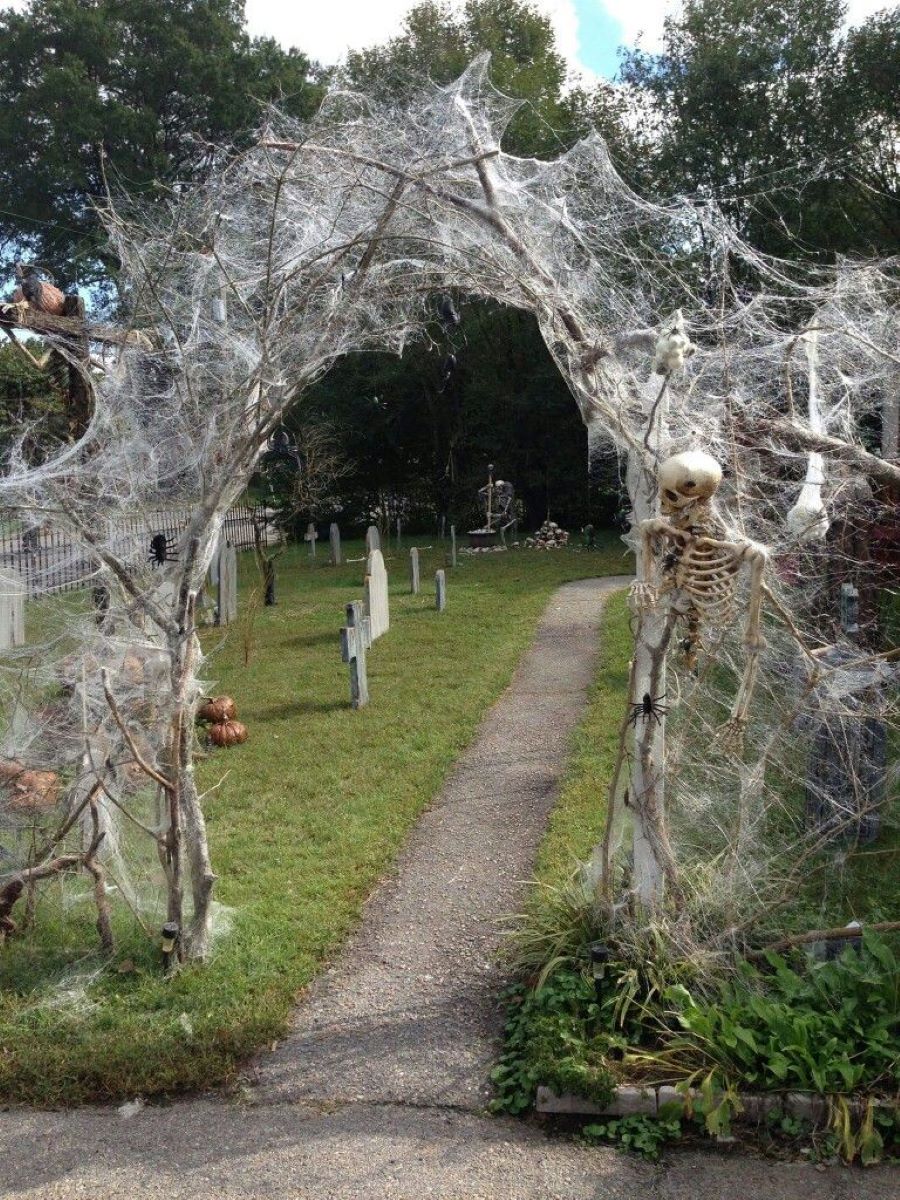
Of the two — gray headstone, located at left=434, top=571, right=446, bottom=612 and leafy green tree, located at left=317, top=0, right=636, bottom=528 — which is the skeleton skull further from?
leafy green tree, located at left=317, top=0, right=636, bottom=528

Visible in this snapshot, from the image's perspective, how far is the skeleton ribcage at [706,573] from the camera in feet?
15.3

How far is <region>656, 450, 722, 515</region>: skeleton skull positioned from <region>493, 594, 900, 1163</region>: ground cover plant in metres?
2.19

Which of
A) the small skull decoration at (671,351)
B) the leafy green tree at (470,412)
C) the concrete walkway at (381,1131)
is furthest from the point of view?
the leafy green tree at (470,412)

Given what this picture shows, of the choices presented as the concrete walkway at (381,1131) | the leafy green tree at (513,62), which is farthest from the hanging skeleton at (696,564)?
the leafy green tree at (513,62)

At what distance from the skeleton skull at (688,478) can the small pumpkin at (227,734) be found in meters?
6.98

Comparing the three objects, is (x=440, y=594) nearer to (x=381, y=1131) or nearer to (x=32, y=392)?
(x=32, y=392)

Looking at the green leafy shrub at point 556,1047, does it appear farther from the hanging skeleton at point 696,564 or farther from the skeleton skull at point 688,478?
the skeleton skull at point 688,478

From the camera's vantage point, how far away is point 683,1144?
452cm

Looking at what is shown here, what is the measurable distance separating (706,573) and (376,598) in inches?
433

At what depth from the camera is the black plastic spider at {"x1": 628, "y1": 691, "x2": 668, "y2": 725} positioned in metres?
5.19

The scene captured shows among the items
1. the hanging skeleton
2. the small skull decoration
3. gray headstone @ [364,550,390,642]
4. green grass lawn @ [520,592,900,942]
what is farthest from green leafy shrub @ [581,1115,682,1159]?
gray headstone @ [364,550,390,642]

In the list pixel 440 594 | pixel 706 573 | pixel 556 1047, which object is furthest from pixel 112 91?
pixel 556 1047

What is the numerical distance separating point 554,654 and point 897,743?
7.12 m

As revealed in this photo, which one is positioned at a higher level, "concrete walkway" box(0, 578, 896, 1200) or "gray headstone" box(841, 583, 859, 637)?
"gray headstone" box(841, 583, 859, 637)
